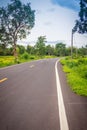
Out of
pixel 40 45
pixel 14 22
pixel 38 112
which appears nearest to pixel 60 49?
pixel 40 45

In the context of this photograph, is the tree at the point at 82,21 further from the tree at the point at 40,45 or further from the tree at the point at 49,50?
the tree at the point at 49,50

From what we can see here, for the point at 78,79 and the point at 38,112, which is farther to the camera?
the point at 78,79

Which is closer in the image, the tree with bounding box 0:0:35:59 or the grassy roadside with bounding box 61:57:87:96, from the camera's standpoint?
the grassy roadside with bounding box 61:57:87:96

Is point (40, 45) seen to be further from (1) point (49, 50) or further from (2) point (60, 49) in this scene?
(2) point (60, 49)

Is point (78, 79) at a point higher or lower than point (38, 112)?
lower

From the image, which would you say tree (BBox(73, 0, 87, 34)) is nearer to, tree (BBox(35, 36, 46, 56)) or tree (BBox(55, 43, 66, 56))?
tree (BBox(35, 36, 46, 56))

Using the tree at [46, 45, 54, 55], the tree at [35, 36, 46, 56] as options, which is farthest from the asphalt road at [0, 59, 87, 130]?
the tree at [46, 45, 54, 55]

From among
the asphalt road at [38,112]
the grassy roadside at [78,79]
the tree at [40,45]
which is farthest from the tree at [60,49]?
the asphalt road at [38,112]

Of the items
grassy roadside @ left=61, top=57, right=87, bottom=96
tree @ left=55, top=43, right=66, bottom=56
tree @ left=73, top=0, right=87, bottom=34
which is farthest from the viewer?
tree @ left=55, top=43, right=66, bottom=56

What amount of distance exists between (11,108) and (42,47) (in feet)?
312

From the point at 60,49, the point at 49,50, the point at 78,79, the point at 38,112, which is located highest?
the point at 38,112

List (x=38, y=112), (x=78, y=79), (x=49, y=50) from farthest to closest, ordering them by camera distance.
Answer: (x=49, y=50), (x=78, y=79), (x=38, y=112)

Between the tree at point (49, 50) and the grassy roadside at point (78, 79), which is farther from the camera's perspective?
the tree at point (49, 50)

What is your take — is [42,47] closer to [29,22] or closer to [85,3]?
[29,22]
